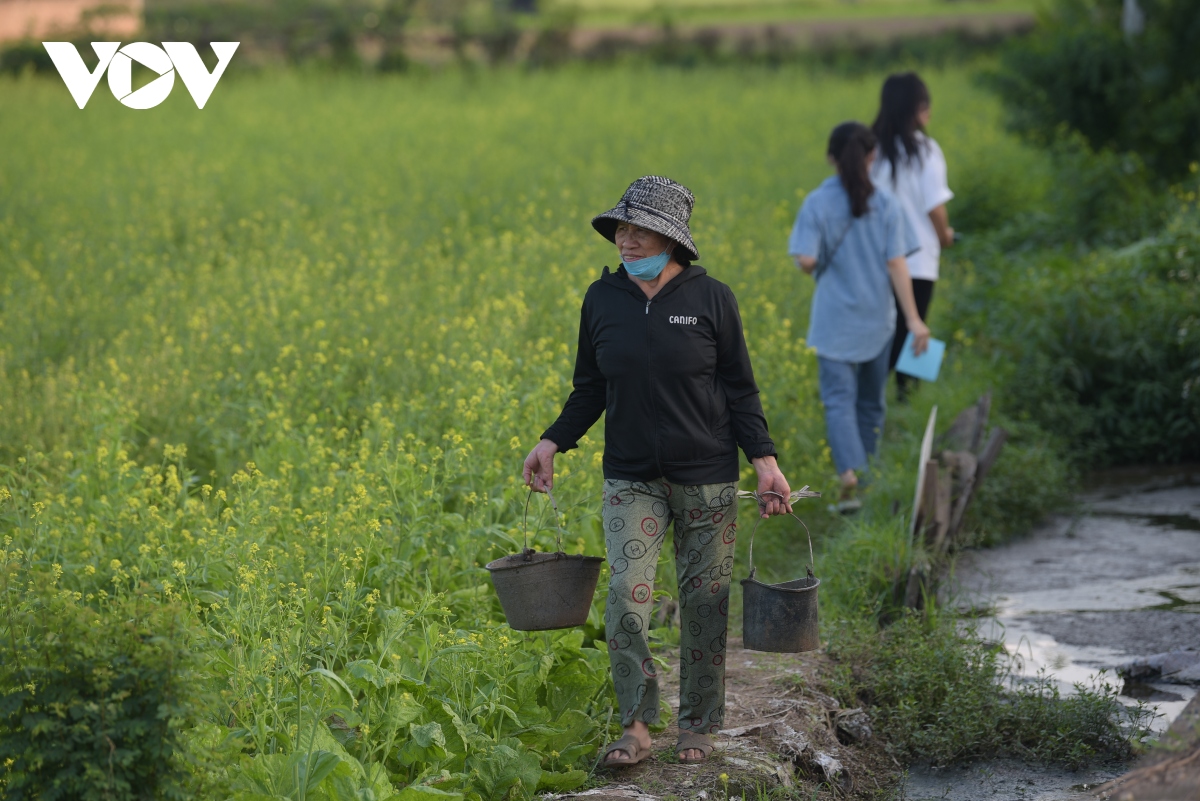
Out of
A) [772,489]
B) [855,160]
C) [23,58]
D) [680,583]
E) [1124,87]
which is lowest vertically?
[680,583]

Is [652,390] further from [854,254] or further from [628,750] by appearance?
[854,254]

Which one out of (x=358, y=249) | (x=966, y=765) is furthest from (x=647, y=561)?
(x=358, y=249)

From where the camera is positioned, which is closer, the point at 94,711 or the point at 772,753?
the point at 94,711

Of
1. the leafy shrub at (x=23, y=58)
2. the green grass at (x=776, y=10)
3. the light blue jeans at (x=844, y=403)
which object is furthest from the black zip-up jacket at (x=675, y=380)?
the green grass at (x=776, y=10)

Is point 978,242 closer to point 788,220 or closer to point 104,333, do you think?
point 788,220

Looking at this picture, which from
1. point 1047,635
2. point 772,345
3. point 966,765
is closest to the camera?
point 966,765

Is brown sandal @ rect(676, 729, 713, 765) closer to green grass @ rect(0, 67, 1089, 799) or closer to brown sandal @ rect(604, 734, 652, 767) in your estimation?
brown sandal @ rect(604, 734, 652, 767)

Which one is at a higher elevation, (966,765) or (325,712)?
(325,712)

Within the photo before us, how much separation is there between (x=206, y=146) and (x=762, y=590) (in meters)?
15.0

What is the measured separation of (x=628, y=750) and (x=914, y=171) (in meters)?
4.73

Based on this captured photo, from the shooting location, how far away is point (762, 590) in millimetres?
4141

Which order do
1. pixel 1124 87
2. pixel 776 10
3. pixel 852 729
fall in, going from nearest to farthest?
pixel 852 729 < pixel 1124 87 < pixel 776 10

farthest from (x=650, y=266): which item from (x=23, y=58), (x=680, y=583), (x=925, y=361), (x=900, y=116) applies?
(x=23, y=58)

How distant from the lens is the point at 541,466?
166 inches
